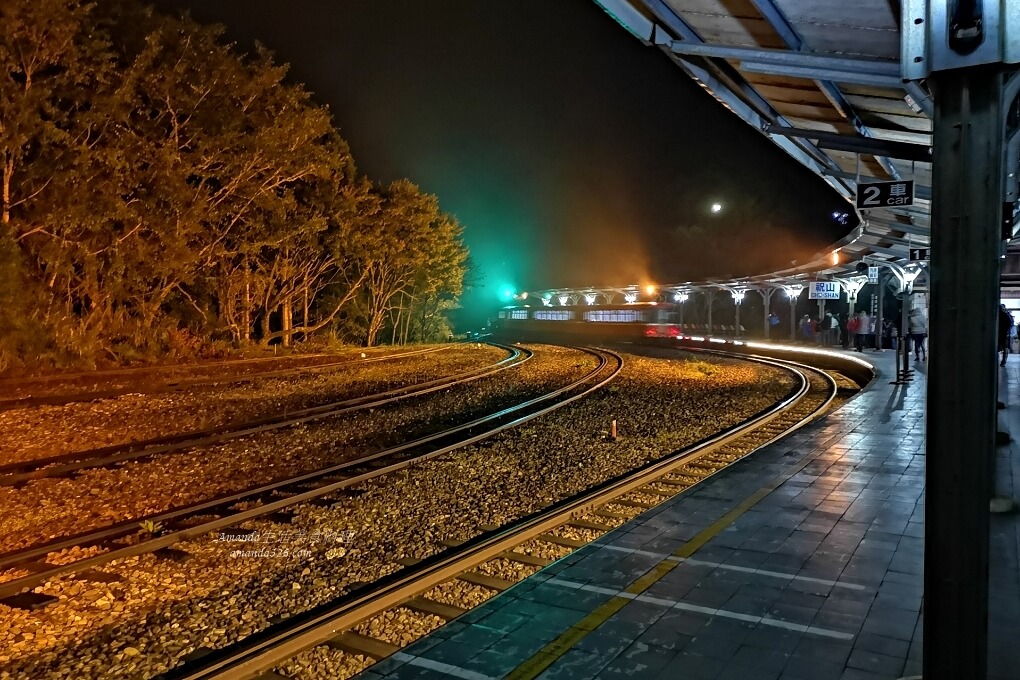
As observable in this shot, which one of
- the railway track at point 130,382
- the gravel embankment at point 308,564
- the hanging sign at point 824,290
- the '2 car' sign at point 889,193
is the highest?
the '2 car' sign at point 889,193

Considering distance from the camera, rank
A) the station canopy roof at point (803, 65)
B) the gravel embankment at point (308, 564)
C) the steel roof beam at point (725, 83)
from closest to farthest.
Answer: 1. the gravel embankment at point (308, 564)
2. the station canopy roof at point (803, 65)
3. the steel roof beam at point (725, 83)

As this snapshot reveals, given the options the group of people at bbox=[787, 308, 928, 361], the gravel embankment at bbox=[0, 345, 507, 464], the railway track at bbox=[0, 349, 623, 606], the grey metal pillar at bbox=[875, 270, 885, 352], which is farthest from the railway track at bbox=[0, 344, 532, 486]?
the grey metal pillar at bbox=[875, 270, 885, 352]

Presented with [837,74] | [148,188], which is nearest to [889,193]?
[837,74]

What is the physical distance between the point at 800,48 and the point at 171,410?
39.1 ft

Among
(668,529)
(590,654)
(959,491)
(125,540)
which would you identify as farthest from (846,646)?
(125,540)

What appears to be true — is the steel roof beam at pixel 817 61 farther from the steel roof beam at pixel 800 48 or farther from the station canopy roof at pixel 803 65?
the steel roof beam at pixel 800 48

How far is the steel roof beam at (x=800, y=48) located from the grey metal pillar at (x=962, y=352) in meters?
3.81

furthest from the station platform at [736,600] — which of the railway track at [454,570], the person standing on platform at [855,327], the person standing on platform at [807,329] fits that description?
the person standing on platform at [807,329]

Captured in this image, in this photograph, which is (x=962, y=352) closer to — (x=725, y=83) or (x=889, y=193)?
(x=725, y=83)

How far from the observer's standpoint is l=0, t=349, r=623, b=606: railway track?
5.30 metres

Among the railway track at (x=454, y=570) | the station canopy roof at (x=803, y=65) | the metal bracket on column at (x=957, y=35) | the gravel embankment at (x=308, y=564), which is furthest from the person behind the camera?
the station canopy roof at (x=803, y=65)

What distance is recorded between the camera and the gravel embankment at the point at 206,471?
670cm

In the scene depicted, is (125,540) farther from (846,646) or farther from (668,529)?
(846,646)

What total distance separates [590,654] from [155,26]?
72.5 ft
